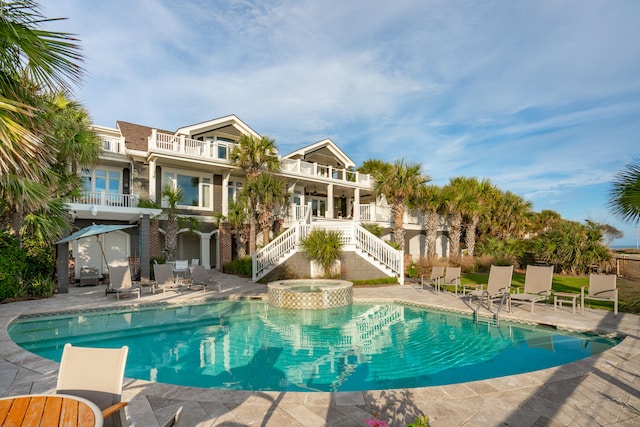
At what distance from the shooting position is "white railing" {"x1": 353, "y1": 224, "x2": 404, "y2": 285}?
53.3ft

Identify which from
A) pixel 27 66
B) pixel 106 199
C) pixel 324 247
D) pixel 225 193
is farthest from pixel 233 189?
pixel 27 66

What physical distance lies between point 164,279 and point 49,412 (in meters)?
11.9

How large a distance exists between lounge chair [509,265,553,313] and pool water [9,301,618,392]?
1249mm

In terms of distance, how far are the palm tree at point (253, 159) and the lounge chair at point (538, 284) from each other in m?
13.0

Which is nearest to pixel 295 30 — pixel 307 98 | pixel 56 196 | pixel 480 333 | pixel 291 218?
pixel 307 98

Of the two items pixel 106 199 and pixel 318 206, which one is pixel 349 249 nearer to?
pixel 106 199

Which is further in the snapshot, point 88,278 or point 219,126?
point 219,126

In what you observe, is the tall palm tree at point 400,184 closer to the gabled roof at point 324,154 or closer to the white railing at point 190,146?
the gabled roof at point 324,154

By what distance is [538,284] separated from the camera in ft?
33.0

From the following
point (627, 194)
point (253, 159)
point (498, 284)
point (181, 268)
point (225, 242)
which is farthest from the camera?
point (225, 242)

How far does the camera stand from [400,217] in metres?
20.2

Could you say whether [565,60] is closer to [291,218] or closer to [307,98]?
[307,98]

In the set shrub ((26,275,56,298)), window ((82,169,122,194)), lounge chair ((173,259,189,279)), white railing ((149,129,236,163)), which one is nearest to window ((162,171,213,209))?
white railing ((149,129,236,163))

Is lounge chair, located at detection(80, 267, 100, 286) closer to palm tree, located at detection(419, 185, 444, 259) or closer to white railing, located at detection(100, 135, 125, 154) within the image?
white railing, located at detection(100, 135, 125, 154)
